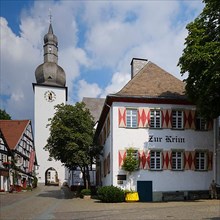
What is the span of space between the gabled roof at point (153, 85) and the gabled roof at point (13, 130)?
86.2ft

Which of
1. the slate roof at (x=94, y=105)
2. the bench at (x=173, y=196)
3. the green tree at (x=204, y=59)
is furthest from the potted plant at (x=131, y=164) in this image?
the slate roof at (x=94, y=105)

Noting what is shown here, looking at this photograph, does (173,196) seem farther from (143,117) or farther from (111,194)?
(143,117)

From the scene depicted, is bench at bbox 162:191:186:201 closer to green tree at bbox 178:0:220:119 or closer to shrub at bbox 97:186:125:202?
shrub at bbox 97:186:125:202

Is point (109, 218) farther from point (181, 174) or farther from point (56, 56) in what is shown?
point (56, 56)

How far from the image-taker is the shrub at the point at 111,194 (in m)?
27.6

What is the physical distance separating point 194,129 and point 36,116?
50945 millimetres

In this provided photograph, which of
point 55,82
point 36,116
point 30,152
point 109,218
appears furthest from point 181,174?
point 55,82

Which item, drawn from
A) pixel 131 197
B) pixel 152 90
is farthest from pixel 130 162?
pixel 152 90

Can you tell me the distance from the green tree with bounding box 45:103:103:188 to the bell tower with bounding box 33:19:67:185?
40340 mm

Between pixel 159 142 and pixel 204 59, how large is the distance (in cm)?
872

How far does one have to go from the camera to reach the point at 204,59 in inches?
968

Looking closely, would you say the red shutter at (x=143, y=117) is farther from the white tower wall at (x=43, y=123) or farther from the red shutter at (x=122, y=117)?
the white tower wall at (x=43, y=123)

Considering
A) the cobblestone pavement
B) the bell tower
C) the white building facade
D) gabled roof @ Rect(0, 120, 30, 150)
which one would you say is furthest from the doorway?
the bell tower

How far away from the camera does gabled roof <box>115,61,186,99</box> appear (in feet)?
103
